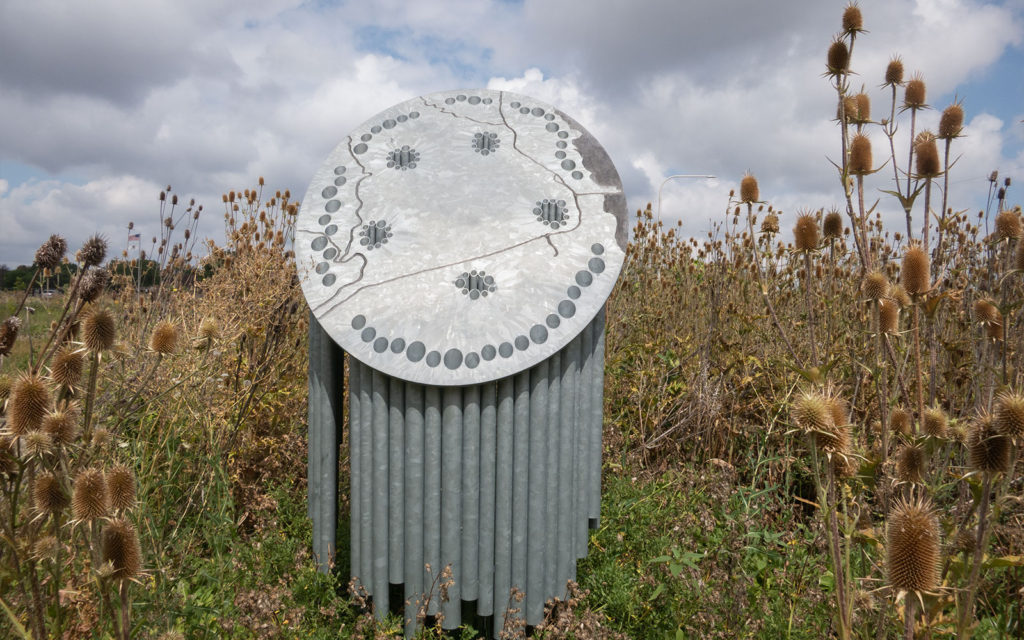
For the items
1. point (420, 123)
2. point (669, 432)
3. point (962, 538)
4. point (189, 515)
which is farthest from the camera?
point (669, 432)

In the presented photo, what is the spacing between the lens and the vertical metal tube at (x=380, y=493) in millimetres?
2398

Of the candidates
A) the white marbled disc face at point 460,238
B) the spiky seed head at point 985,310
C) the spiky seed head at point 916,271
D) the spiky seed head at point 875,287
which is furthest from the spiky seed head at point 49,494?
the spiky seed head at point 985,310

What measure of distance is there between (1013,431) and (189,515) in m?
3.33

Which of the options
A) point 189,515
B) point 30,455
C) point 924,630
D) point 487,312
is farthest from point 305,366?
point 924,630

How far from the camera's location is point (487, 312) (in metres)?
2.39

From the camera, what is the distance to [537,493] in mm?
2479

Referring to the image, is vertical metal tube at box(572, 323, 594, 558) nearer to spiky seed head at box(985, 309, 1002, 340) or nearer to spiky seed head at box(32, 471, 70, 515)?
spiky seed head at box(985, 309, 1002, 340)

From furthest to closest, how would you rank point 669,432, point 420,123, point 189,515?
point 669,432 < point 189,515 < point 420,123

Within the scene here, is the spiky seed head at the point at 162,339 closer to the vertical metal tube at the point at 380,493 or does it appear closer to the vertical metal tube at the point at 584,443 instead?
the vertical metal tube at the point at 380,493

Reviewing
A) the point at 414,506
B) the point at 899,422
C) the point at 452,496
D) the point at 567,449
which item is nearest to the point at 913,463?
the point at 899,422

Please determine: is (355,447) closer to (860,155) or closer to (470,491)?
(470,491)

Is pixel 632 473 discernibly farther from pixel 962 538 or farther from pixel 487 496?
pixel 962 538

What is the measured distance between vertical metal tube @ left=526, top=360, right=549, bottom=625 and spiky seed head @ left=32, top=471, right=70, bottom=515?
144 cm

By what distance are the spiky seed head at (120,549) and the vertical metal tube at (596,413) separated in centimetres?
177
